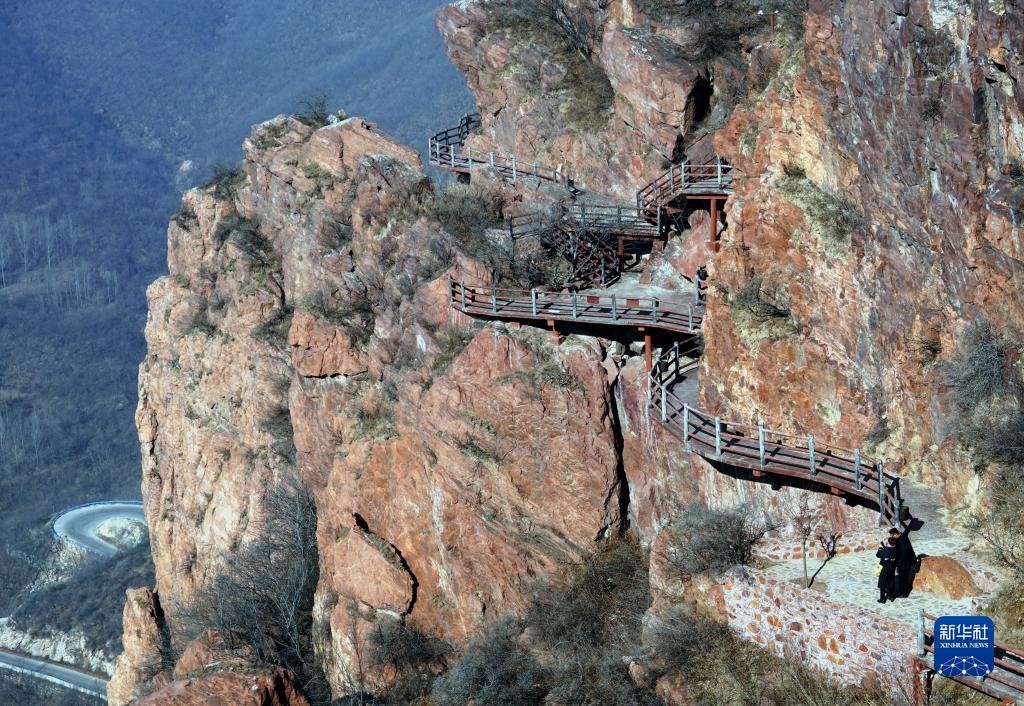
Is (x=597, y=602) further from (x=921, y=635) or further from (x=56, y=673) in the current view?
(x=56, y=673)

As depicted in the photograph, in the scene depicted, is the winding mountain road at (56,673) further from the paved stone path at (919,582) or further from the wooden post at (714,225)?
the paved stone path at (919,582)

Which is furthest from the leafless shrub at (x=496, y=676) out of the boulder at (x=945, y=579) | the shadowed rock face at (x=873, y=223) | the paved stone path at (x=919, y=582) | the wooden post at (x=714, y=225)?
the wooden post at (x=714, y=225)

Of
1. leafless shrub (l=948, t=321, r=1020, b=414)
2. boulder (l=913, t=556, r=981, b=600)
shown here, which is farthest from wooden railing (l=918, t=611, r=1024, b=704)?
leafless shrub (l=948, t=321, r=1020, b=414)

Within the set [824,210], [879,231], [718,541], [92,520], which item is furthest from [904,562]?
[92,520]

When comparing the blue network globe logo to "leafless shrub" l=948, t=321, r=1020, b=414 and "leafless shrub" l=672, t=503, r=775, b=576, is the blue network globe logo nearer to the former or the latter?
"leafless shrub" l=948, t=321, r=1020, b=414

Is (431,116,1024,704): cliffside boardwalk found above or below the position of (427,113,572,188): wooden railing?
below

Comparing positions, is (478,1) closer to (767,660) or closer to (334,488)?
(334,488)
